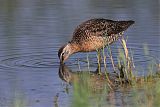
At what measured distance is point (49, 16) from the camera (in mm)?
15008

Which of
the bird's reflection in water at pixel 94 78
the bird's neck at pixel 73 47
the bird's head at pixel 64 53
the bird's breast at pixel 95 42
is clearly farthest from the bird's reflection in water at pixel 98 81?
the bird's breast at pixel 95 42

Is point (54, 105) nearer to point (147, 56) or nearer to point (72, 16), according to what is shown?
point (147, 56)

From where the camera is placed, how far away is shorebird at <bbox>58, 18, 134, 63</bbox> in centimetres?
1260

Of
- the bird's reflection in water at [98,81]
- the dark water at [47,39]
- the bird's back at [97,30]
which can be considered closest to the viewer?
the bird's reflection in water at [98,81]

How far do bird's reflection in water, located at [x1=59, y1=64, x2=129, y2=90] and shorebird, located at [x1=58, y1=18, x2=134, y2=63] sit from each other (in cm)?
106

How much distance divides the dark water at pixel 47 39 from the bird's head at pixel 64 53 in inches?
4.5

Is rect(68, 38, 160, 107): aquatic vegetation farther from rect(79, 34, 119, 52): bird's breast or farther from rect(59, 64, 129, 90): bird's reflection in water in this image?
rect(79, 34, 119, 52): bird's breast

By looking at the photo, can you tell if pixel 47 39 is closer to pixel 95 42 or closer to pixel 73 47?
pixel 73 47

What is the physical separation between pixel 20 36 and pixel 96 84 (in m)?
3.63

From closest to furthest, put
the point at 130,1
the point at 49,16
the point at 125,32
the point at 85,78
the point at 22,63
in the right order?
the point at 85,78
the point at 22,63
the point at 125,32
the point at 49,16
the point at 130,1

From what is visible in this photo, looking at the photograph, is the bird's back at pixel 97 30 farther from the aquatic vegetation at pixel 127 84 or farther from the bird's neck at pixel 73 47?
the aquatic vegetation at pixel 127 84

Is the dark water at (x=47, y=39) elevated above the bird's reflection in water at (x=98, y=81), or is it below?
above

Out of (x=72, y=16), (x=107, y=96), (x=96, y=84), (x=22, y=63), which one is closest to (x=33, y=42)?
(x=22, y=63)

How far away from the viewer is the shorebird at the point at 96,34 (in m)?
12.6
